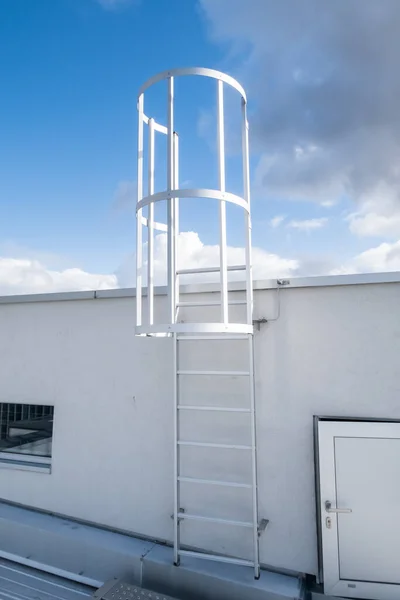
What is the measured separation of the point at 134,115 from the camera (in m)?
2.95

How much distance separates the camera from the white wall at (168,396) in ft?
8.32

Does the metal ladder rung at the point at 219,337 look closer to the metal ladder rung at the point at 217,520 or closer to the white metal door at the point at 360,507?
the white metal door at the point at 360,507

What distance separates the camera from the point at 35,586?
280 cm

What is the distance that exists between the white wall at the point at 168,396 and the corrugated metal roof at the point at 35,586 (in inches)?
19.8

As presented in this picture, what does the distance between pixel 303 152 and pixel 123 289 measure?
303cm

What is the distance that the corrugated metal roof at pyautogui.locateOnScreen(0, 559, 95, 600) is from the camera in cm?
266

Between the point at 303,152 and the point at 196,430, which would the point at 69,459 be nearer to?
Answer: the point at 196,430

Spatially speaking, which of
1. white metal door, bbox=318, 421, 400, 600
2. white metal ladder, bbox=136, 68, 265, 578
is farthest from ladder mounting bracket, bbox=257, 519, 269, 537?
white metal door, bbox=318, 421, 400, 600

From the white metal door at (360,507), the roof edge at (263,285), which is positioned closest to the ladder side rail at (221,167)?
the roof edge at (263,285)

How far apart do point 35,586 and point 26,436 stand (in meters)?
1.40

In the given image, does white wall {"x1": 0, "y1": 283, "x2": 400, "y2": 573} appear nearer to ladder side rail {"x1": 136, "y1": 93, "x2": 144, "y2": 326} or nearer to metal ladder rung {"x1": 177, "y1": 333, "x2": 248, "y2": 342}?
metal ladder rung {"x1": 177, "y1": 333, "x2": 248, "y2": 342}

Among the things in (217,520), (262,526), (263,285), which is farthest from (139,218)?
(262,526)

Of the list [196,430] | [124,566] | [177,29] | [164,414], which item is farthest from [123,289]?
[177,29]

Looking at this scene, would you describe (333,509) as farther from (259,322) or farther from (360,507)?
(259,322)
